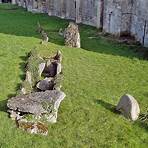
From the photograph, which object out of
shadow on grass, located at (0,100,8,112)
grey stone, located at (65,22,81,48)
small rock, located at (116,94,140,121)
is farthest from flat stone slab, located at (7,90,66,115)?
grey stone, located at (65,22,81,48)

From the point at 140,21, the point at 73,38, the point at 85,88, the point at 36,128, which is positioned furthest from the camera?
the point at 140,21

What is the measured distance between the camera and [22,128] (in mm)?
12781

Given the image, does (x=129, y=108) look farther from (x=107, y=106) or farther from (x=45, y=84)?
(x=45, y=84)

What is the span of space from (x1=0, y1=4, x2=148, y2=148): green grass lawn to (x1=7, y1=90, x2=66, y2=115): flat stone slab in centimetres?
51

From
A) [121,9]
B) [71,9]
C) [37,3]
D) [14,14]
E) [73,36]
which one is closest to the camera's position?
[73,36]

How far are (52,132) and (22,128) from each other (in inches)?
37.5

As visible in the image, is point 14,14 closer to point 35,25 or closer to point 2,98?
point 35,25

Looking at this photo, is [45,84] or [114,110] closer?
[114,110]

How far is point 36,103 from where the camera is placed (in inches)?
521

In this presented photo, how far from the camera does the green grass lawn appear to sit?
41.1 ft

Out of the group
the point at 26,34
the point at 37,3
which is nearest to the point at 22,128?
the point at 26,34

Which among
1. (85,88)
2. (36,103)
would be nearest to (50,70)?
(85,88)

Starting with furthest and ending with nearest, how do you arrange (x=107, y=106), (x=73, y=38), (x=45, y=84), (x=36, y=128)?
(x=73, y=38)
(x=45, y=84)
(x=107, y=106)
(x=36, y=128)

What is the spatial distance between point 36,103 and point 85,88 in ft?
12.3
